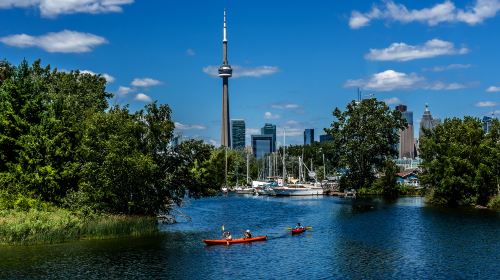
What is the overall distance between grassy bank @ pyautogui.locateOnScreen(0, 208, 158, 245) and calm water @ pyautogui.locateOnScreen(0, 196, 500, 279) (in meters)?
1.75

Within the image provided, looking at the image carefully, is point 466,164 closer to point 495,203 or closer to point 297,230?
point 495,203

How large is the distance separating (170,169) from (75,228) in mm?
14974

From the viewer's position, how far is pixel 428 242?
64625 millimetres

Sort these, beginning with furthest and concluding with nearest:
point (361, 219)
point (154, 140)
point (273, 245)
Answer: point (361, 219), point (154, 140), point (273, 245)

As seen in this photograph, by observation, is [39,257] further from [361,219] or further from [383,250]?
[361,219]

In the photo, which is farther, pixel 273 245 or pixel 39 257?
pixel 273 245

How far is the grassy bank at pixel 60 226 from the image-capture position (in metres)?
57.8

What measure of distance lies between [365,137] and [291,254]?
323ft

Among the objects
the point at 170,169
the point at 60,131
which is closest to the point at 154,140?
the point at 170,169

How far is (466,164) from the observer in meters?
104

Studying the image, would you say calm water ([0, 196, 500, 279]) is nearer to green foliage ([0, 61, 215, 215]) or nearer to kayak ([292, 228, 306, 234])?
kayak ([292, 228, 306, 234])

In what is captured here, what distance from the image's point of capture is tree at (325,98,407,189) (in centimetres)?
15088

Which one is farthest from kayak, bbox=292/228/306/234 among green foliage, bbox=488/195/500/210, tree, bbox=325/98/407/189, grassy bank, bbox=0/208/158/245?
tree, bbox=325/98/407/189

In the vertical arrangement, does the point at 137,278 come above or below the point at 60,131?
below
